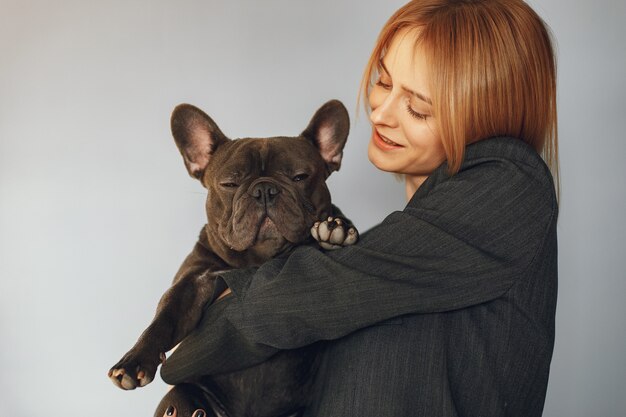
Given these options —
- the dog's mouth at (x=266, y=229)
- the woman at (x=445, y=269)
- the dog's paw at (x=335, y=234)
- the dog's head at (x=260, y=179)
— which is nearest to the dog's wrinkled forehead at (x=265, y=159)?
the dog's head at (x=260, y=179)

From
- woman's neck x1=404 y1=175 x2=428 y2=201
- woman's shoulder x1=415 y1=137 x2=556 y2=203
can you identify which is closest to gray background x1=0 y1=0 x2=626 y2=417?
woman's neck x1=404 y1=175 x2=428 y2=201

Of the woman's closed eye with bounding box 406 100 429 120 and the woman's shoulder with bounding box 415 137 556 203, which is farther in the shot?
the woman's closed eye with bounding box 406 100 429 120

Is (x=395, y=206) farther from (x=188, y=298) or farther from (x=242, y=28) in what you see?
(x=188, y=298)

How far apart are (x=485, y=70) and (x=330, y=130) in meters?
0.75

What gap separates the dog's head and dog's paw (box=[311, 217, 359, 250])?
0.16 metres

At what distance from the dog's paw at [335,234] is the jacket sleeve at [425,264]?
230 mm

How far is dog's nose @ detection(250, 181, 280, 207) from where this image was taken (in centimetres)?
212

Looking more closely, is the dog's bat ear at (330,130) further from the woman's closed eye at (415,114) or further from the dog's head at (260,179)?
the woman's closed eye at (415,114)

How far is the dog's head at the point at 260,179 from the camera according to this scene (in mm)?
2146

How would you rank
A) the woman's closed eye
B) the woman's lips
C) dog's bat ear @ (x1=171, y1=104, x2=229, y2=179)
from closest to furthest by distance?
the woman's closed eye → the woman's lips → dog's bat ear @ (x1=171, y1=104, x2=229, y2=179)

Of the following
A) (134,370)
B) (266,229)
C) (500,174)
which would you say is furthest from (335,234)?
(134,370)

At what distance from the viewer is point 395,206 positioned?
3.44 m

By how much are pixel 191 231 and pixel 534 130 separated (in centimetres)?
195

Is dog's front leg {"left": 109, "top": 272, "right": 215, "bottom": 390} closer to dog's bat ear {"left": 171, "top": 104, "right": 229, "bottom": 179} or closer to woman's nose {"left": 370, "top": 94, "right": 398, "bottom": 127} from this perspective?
dog's bat ear {"left": 171, "top": 104, "right": 229, "bottom": 179}
